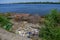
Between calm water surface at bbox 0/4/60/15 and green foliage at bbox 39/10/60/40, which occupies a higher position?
calm water surface at bbox 0/4/60/15

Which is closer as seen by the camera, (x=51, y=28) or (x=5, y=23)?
(x=51, y=28)

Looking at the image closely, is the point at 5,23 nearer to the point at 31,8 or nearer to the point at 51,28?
the point at 31,8

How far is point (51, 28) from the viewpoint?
9.18ft

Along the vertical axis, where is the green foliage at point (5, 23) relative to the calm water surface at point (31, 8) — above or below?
below

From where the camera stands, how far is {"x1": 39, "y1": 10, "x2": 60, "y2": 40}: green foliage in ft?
8.80

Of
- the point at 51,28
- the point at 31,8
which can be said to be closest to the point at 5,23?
the point at 31,8

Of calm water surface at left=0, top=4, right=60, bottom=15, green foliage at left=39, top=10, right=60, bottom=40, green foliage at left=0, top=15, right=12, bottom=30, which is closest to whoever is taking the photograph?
green foliage at left=39, top=10, right=60, bottom=40

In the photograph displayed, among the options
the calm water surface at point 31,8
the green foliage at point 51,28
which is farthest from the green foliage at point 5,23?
the green foliage at point 51,28

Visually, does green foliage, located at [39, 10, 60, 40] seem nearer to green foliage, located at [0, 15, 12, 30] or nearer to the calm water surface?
the calm water surface

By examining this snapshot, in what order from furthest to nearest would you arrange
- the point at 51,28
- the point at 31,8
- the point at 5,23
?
the point at 31,8
the point at 5,23
the point at 51,28

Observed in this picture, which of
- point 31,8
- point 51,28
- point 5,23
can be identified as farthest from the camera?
point 31,8

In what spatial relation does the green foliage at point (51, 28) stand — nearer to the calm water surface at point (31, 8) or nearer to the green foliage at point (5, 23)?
the calm water surface at point (31, 8)

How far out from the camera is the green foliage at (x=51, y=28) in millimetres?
2682

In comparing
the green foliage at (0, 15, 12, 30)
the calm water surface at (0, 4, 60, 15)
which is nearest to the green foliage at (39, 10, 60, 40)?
the calm water surface at (0, 4, 60, 15)
